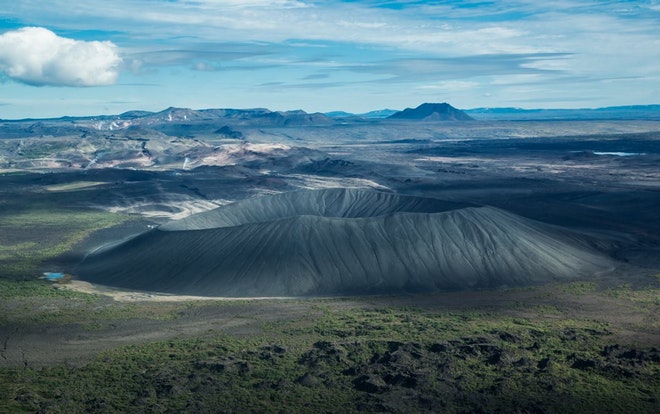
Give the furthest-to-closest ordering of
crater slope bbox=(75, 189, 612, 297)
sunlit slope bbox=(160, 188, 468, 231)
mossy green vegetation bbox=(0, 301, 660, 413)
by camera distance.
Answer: sunlit slope bbox=(160, 188, 468, 231)
crater slope bbox=(75, 189, 612, 297)
mossy green vegetation bbox=(0, 301, 660, 413)

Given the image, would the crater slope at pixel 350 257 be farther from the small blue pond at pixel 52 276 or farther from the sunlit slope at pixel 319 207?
the sunlit slope at pixel 319 207

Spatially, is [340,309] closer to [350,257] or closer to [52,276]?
[350,257]

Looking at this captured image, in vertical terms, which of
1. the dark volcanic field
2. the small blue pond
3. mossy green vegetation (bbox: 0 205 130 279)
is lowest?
mossy green vegetation (bbox: 0 205 130 279)

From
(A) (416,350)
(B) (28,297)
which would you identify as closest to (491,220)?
(A) (416,350)

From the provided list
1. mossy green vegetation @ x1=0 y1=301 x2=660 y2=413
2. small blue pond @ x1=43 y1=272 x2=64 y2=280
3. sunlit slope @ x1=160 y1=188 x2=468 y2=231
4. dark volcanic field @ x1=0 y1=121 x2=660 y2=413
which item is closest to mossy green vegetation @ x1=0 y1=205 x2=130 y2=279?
dark volcanic field @ x1=0 y1=121 x2=660 y2=413

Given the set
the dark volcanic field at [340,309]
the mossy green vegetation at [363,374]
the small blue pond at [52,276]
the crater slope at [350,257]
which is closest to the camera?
the mossy green vegetation at [363,374]

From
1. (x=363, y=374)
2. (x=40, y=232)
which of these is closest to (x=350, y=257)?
(x=363, y=374)

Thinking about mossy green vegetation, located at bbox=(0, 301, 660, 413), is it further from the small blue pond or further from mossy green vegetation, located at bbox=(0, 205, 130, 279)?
mossy green vegetation, located at bbox=(0, 205, 130, 279)

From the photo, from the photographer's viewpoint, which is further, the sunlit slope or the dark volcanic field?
the sunlit slope

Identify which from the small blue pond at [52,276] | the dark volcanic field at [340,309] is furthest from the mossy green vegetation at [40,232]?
the small blue pond at [52,276]
